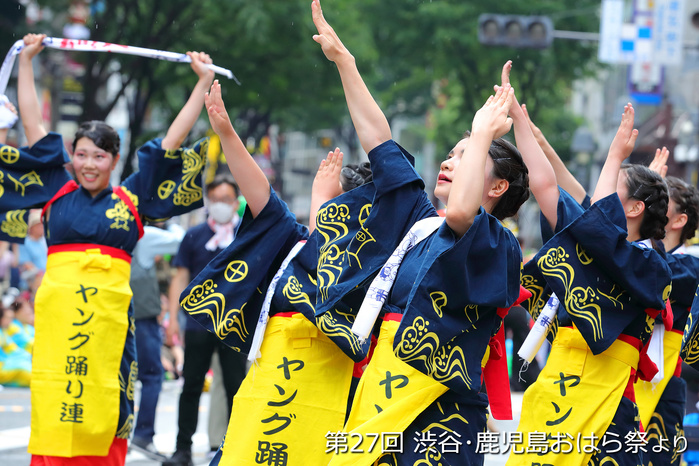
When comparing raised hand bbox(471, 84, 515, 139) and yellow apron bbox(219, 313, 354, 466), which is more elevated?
raised hand bbox(471, 84, 515, 139)

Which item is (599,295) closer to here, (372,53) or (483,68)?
(372,53)

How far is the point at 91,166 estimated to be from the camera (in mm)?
4898

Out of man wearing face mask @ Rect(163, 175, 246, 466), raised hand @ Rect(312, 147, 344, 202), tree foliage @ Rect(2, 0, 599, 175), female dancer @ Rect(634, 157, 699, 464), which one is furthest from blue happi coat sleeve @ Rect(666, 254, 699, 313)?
tree foliage @ Rect(2, 0, 599, 175)

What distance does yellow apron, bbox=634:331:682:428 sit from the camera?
13.7ft

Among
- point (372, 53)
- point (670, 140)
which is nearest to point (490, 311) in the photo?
point (372, 53)

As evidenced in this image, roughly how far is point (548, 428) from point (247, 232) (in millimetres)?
1451

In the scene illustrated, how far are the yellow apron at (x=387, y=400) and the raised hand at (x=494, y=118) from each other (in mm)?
682

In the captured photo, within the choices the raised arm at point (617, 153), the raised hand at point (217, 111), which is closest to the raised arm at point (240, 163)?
the raised hand at point (217, 111)

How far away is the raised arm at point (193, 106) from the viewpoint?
5.02m

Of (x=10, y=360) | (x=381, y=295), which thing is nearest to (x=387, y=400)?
(x=381, y=295)

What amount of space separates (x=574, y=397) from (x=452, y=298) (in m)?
1.07

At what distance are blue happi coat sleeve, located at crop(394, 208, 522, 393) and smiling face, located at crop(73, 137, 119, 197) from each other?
248 centimetres

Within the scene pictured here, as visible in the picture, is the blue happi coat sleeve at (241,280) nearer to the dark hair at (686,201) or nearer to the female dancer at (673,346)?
the female dancer at (673,346)

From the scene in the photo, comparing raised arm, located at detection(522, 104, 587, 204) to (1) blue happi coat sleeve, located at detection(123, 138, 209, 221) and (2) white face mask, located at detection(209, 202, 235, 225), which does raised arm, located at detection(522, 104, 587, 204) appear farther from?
(2) white face mask, located at detection(209, 202, 235, 225)
